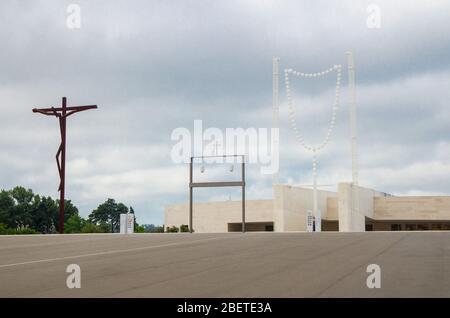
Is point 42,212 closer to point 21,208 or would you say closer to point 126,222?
point 21,208

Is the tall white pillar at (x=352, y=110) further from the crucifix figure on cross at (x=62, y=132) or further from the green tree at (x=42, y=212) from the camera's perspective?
the green tree at (x=42, y=212)

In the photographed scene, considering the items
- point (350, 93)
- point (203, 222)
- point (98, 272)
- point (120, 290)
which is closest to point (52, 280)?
point (98, 272)

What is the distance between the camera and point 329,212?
91.5 m

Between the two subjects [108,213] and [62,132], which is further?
[108,213]

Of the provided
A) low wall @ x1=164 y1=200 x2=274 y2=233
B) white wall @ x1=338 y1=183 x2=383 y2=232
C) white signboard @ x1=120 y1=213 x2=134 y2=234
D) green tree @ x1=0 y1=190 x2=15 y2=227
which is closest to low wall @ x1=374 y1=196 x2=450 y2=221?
white wall @ x1=338 y1=183 x2=383 y2=232

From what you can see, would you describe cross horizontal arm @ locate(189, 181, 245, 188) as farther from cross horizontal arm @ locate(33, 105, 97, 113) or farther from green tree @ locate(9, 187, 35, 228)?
green tree @ locate(9, 187, 35, 228)

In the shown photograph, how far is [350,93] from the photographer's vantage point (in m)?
75.7

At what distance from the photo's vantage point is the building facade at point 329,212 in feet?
261

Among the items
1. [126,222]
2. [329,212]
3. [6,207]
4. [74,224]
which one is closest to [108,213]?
[74,224]

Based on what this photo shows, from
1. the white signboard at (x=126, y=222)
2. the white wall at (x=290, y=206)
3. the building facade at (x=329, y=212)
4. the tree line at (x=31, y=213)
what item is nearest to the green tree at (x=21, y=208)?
the tree line at (x=31, y=213)

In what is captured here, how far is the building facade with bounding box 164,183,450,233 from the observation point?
3137 inches

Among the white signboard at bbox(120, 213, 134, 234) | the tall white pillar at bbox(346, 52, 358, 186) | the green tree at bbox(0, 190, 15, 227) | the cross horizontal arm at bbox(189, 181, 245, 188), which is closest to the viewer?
the cross horizontal arm at bbox(189, 181, 245, 188)
